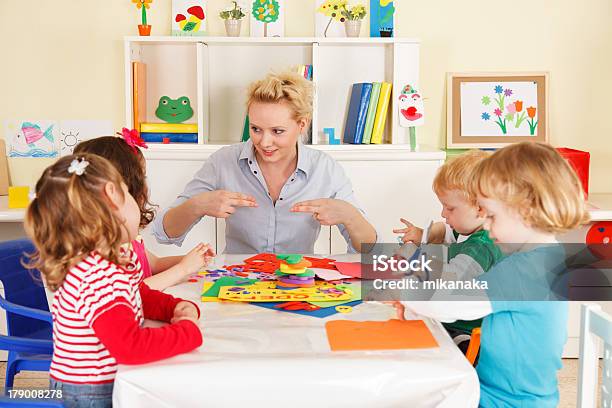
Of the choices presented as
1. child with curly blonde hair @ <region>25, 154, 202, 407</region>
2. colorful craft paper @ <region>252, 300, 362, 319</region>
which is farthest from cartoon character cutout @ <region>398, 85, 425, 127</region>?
child with curly blonde hair @ <region>25, 154, 202, 407</region>

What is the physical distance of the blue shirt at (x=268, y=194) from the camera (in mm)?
2502

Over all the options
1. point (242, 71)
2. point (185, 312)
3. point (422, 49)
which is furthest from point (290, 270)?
point (422, 49)

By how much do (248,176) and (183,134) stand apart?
83cm

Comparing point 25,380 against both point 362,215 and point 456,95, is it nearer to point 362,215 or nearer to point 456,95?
point 362,215

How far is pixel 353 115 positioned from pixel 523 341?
6.31 ft

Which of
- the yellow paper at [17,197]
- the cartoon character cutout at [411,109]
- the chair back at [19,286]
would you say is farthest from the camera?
the cartoon character cutout at [411,109]

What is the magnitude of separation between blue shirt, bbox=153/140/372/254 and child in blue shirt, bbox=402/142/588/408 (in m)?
1.00

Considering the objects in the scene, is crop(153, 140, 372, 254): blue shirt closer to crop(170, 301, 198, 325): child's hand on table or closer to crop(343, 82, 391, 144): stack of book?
crop(343, 82, 391, 144): stack of book

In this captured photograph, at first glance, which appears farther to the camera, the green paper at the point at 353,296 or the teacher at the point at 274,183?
the teacher at the point at 274,183

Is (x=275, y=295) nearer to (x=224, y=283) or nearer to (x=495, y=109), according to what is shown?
(x=224, y=283)

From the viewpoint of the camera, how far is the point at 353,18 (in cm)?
324

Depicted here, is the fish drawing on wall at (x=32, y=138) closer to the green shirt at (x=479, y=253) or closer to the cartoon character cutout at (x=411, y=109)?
the cartoon character cutout at (x=411, y=109)

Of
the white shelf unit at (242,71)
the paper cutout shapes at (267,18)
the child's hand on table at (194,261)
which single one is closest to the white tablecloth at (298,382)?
the child's hand on table at (194,261)

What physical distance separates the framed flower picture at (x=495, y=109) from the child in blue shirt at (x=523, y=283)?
2.01 metres
